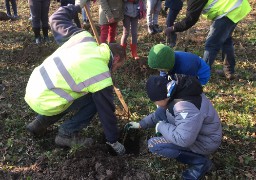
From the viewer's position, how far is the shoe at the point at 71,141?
3648 millimetres

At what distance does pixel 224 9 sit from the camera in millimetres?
4340

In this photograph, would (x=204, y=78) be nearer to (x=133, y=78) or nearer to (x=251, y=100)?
(x=251, y=100)

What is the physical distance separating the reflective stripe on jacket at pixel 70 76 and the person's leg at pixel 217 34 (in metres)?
1.98

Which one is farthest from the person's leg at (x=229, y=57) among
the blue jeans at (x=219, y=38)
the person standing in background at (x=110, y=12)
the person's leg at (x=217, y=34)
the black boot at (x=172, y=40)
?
the person standing in background at (x=110, y=12)

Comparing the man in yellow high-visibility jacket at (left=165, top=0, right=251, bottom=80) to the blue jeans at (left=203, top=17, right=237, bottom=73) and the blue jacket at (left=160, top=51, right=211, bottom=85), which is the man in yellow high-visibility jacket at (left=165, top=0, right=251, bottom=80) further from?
the blue jacket at (left=160, top=51, right=211, bottom=85)

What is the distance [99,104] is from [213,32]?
2242 millimetres

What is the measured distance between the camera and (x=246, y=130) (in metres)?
4.00

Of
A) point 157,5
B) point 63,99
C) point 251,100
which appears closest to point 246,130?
point 251,100

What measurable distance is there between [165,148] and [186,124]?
51cm

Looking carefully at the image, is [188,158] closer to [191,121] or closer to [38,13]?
[191,121]

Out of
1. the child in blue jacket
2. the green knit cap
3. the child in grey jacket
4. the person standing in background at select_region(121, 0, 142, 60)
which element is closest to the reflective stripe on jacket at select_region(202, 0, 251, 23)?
the child in blue jacket

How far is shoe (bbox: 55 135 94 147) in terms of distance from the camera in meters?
3.65

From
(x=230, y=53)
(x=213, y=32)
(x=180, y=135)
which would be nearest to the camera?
(x=180, y=135)

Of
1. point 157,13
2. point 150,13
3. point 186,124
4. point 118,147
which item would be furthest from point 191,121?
point 157,13
